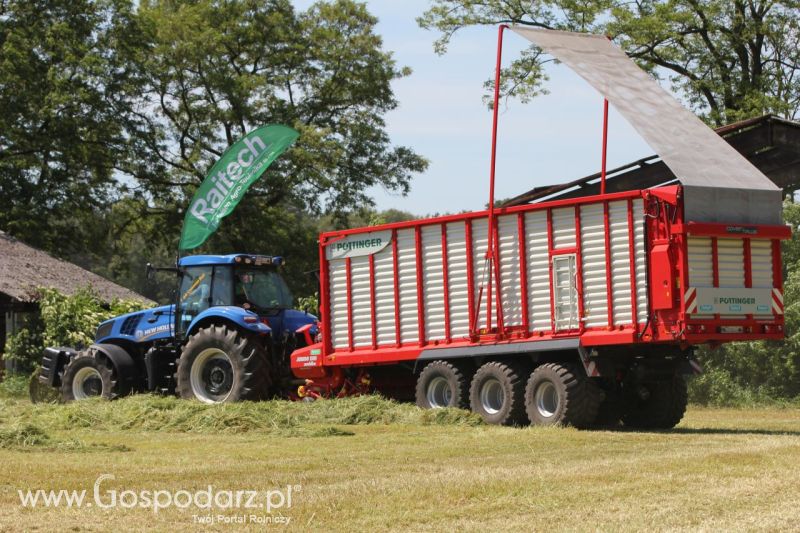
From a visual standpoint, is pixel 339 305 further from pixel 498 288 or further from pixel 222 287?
pixel 498 288

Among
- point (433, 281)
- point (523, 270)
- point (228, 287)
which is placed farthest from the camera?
point (228, 287)

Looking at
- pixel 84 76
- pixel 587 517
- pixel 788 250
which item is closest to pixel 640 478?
pixel 587 517

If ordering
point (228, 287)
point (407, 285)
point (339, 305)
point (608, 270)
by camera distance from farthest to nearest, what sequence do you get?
1. point (228, 287)
2. point (339, 305)
3. point (407, 285)
4. point (608, 270)

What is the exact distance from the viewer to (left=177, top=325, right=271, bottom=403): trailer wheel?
20391 mm

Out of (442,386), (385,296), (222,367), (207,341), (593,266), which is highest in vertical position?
(593,266)

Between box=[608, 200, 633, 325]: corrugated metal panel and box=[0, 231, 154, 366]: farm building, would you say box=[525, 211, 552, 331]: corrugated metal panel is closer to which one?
box=[608, 200, 633, 325]: corrugated metal panel

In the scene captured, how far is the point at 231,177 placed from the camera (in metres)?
24.8

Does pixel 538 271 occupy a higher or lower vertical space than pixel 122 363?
higher

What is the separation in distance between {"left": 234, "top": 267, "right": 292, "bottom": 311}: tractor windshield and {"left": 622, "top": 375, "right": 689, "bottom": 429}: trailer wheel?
6589 millimetres

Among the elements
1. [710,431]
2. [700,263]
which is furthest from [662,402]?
[700,263]

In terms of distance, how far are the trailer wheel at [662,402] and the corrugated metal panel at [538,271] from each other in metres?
1.95

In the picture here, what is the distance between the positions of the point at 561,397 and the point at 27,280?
22470 mm

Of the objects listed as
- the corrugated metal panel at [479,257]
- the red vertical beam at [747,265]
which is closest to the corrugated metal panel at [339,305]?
the corrugated metal panel at [479,257]

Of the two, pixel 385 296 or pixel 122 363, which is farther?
pixel 122 363
